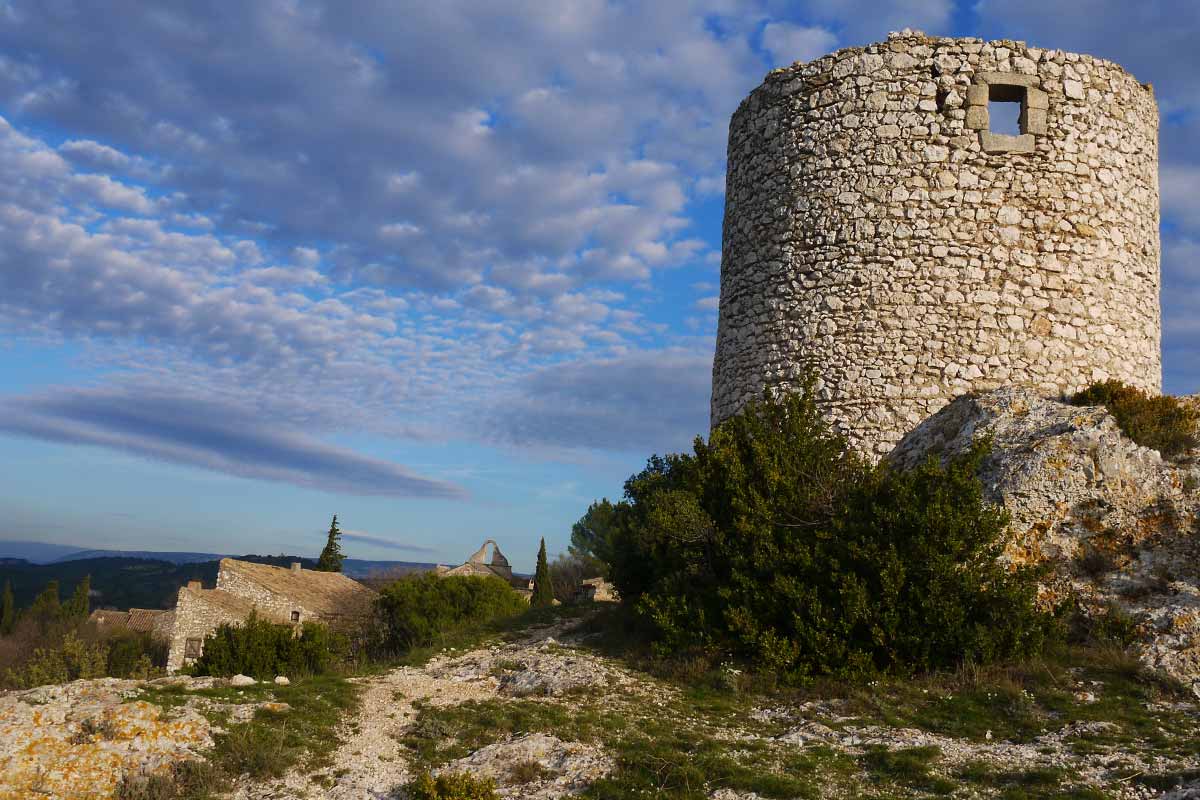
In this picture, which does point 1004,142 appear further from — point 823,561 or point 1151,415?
point 823,561

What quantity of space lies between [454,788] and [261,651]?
11.4m

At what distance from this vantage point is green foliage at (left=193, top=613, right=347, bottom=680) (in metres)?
15.0

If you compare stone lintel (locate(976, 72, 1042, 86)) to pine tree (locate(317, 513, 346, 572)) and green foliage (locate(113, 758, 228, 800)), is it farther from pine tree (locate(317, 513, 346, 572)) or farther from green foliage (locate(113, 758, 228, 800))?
pine tree (locate(317, 513, 346, 572))

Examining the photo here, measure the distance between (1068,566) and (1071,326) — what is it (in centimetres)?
438

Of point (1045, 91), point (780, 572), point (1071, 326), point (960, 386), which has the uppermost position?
point (1045, 91)

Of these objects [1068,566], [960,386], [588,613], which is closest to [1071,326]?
[960,386]

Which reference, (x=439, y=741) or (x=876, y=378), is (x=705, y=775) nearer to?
(x=439, y=741)

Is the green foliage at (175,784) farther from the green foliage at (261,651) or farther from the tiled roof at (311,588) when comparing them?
the tiled roof at (311,588)

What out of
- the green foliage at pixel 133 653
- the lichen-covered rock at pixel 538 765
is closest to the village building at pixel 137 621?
the green foliage at pixel 133 653

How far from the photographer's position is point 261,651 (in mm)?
16359

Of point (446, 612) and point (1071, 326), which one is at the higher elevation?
point (1071, 326)

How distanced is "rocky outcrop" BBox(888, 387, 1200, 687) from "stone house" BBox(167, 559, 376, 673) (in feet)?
87.5

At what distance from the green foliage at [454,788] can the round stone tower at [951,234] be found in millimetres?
7808

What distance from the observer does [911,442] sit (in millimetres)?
12219
